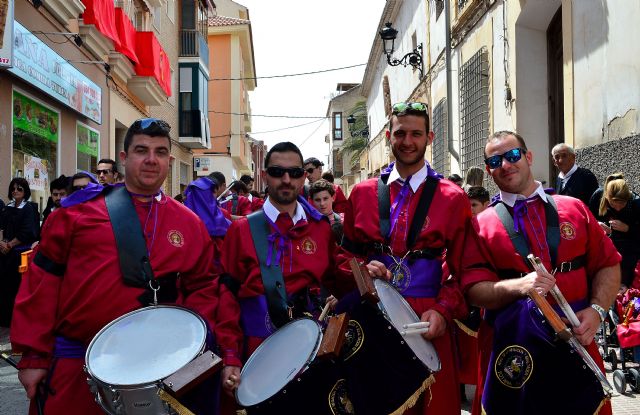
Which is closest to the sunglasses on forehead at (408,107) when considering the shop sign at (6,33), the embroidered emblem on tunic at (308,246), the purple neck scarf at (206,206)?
the embroidered emblem on tunic at (308,246)

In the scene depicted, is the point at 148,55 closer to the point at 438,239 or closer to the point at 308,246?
the point at 308,246

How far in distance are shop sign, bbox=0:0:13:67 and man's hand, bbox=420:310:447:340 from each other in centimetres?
886

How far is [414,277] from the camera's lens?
12.0 feet

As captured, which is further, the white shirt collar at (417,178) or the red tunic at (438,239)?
the white shirt collar at (417,178)

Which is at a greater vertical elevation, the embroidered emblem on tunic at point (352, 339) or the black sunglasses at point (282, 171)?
the black sunglasses at point (282, 171)

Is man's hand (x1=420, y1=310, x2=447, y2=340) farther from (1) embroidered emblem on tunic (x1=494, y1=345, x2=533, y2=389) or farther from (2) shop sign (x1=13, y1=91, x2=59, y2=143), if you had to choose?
(2) shop sign (x1=13, y1=91, x2=59, y2=143)

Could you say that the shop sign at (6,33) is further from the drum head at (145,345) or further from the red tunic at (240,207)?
the drum head at (145,345)

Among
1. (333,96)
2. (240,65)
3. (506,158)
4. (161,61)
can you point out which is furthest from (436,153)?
(333,96)

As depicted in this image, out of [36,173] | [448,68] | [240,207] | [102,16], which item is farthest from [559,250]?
[102,16]

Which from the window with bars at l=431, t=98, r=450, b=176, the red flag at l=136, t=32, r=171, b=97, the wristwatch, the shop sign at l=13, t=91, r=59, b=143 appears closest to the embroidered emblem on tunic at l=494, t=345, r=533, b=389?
the wristwatch

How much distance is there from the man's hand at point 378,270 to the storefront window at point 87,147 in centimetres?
1327

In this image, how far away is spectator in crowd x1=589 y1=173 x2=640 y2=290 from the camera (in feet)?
23.2

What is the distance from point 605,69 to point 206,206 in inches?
208

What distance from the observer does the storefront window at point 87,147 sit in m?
15.7
